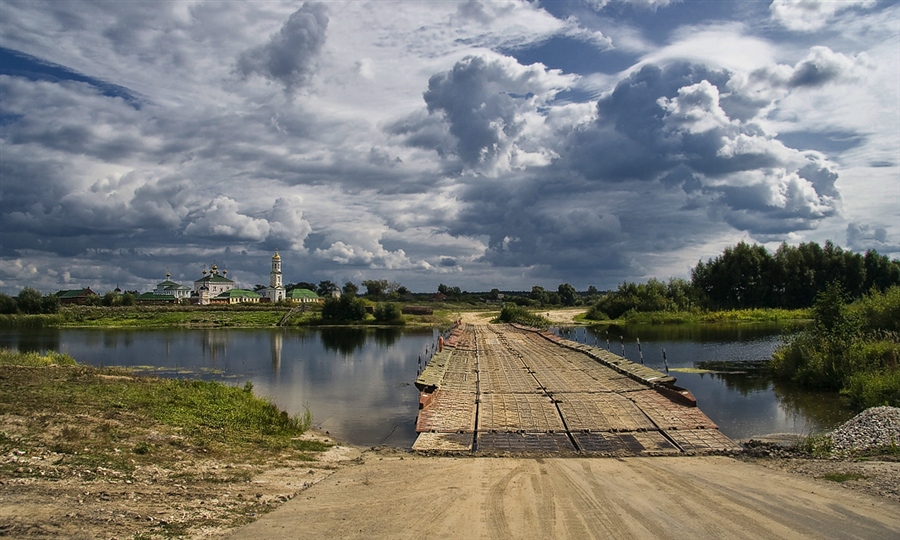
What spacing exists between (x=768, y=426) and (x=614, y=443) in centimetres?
691

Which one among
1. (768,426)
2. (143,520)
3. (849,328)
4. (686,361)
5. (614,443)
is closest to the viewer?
(143,520)

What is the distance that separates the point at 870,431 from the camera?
13203mm

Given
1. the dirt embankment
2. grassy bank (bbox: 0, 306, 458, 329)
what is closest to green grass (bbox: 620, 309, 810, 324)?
grassy bank (bbox: 0, 306, 458, 329)

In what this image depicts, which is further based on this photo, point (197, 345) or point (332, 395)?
point (197, 345)

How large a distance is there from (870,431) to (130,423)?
16477mm

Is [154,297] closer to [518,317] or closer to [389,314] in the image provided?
[389,314]

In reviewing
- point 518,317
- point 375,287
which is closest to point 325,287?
point 375,287

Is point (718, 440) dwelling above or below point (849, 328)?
below

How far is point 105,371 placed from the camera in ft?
79.9

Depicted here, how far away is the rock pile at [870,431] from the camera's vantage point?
12562mm

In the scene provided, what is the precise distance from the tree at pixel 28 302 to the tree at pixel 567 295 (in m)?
95.8

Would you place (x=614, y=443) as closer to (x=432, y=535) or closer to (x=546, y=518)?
(x=546, y=518)

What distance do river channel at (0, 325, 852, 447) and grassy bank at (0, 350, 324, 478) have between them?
A: 2.65m

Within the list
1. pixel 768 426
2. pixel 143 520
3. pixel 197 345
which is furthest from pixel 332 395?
pixel 197 345
